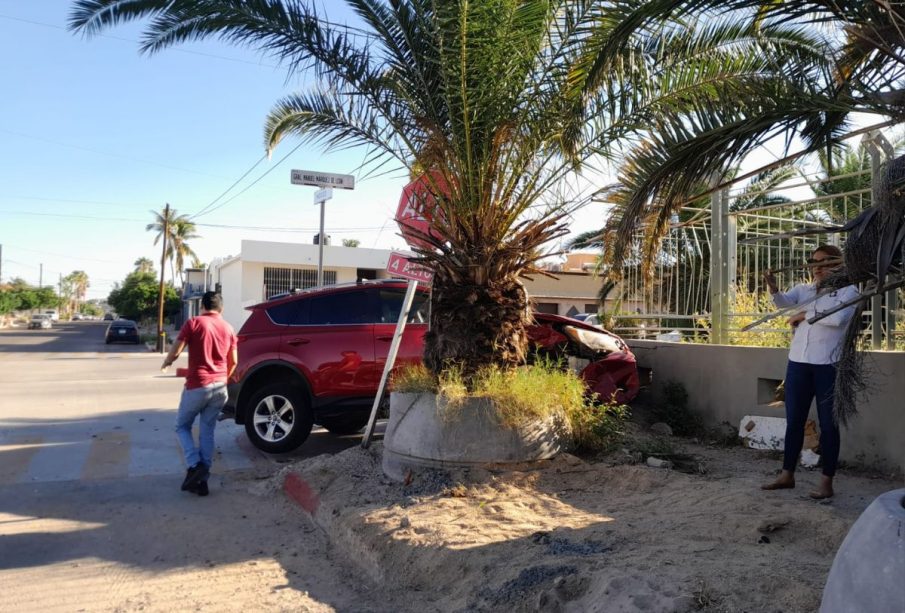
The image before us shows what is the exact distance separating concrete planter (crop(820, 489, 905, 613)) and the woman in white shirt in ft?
8.85

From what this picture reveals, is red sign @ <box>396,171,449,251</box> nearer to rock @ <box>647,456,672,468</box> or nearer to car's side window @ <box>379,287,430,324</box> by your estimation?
car's side window @ <box>379,287,430,324</box>

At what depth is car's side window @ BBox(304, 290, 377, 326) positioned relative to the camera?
877 centimetres

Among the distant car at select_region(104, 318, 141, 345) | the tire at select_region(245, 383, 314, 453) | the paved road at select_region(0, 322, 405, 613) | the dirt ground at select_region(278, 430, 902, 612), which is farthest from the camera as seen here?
the distant car at select_region(104, 318, 141, 345)

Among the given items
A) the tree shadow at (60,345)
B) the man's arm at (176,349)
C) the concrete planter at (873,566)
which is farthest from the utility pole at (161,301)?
the concrete planter at (873,566)

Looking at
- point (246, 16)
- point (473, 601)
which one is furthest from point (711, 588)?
point (246, 16)

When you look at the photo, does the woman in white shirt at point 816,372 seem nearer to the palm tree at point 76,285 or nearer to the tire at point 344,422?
the tire at point 344,422

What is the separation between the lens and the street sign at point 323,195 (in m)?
13.8

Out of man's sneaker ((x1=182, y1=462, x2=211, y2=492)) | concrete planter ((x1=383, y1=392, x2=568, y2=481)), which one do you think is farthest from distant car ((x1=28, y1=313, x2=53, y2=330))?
concrete planter ((x1=383, y1=392, x2=568, y2=481))

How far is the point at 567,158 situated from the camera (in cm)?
695

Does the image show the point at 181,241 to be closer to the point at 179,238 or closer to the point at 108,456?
the point at 179,238

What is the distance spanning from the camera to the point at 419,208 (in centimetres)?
721

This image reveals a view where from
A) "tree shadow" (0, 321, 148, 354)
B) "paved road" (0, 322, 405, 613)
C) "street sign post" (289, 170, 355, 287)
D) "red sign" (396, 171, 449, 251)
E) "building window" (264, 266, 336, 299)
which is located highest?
"street sign post" (289, 170, 355, 287)

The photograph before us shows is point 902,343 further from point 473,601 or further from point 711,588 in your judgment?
point 473,601

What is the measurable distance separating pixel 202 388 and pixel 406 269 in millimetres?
2316
